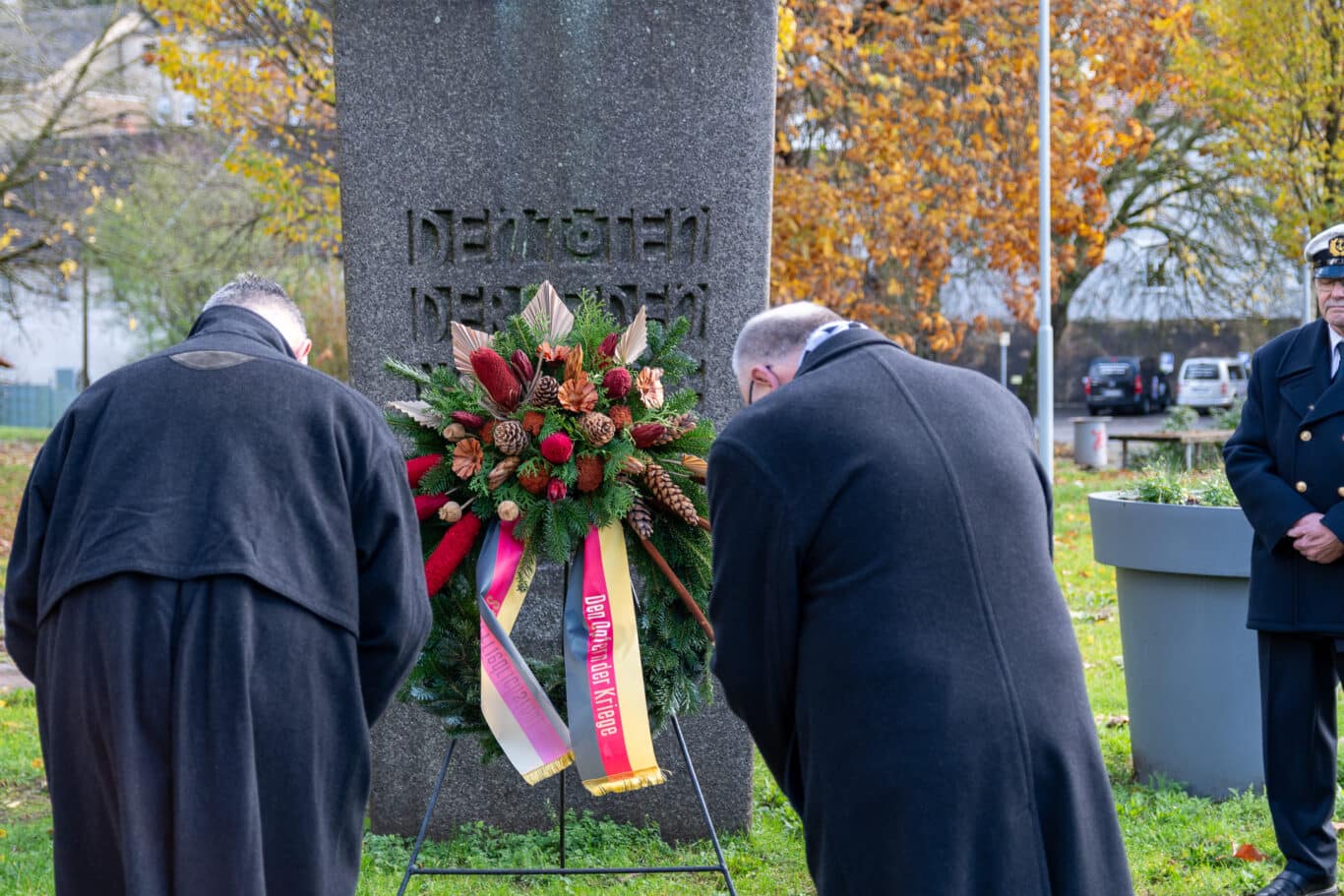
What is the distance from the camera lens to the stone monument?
5.62 m

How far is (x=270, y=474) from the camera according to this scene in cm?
308

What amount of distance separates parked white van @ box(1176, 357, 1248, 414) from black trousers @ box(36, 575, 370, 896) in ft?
128

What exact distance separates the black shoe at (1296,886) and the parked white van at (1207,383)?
119 feet

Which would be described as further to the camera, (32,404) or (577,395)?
(32,404)

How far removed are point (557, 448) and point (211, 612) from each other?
1482 mm

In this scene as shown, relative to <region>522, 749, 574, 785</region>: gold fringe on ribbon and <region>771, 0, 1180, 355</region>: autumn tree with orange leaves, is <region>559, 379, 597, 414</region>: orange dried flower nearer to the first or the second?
<region>522, 749, 574, 785</region>: gold fringe on ribbon

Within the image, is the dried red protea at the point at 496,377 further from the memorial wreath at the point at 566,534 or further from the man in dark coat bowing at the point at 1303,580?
the man in dark coat bowing at the point at 1303,580

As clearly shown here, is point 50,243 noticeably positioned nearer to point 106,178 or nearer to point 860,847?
point 106,178

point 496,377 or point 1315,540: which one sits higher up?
point 496,377

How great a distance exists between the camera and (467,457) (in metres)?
4.37

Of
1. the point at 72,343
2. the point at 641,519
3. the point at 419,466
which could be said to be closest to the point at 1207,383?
the point at 72,343

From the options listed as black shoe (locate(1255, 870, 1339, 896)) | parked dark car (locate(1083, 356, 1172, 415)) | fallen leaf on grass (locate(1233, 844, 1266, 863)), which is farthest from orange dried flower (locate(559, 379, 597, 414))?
parked dark car (locate(1083, 356, 1172, 415))

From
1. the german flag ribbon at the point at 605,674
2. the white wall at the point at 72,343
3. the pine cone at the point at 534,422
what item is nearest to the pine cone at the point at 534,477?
the pine cone at the point at 534,422

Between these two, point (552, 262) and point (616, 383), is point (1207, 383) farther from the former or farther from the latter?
point (616, 383)
